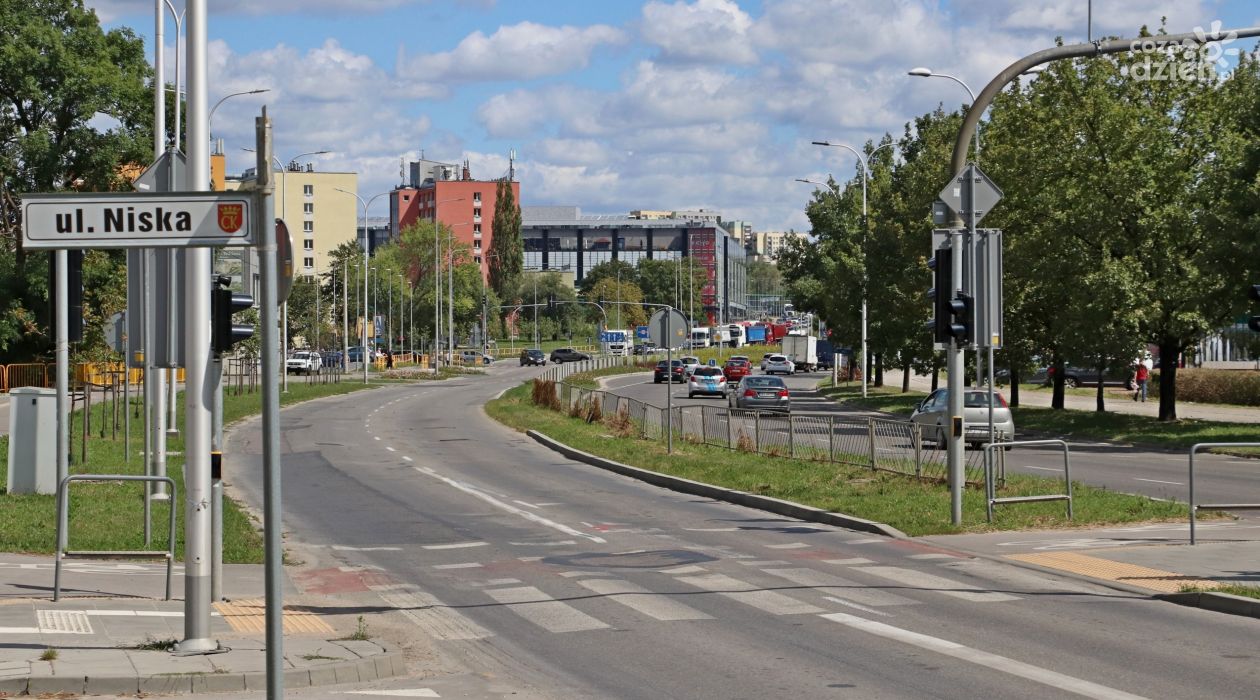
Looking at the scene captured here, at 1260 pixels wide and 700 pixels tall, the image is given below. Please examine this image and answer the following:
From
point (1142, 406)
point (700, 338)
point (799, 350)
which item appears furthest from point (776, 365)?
point (700, 338)

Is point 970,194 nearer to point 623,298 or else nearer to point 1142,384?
point 1142,384

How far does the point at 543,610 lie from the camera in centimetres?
1319

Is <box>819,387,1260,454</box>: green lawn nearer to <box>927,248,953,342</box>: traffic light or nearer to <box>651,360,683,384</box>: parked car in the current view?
<box>927,248,953,342</box>: traffic light

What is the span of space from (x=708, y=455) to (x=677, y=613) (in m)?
17.9

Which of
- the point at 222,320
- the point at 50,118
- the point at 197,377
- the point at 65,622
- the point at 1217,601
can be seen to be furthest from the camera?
the point at 50,118

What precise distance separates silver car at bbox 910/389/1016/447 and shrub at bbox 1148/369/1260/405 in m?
27.2

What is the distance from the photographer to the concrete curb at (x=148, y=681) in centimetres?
941

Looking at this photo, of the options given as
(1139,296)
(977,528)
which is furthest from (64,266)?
(1139,296)

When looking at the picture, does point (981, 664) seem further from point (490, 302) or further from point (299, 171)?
point (299, 171)

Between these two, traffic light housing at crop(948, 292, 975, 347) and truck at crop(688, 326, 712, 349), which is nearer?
traffic light housing at crop(948, 292, 975, 347)

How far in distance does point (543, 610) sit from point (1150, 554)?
6839 mm

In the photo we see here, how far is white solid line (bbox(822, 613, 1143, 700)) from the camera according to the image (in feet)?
30.8

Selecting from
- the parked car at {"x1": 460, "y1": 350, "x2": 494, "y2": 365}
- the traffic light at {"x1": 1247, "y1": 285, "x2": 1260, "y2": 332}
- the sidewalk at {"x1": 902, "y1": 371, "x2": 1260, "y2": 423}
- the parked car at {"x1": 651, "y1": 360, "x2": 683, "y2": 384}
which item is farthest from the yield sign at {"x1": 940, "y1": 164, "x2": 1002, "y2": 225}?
the parked car at {"x1": 460, "y1": 350, "x2": 494, "y2": 365}

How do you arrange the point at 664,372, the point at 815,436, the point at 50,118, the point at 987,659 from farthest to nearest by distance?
the point at 664,372 → the point at 50,118 → the point at 815,436 → the point at 987,659
